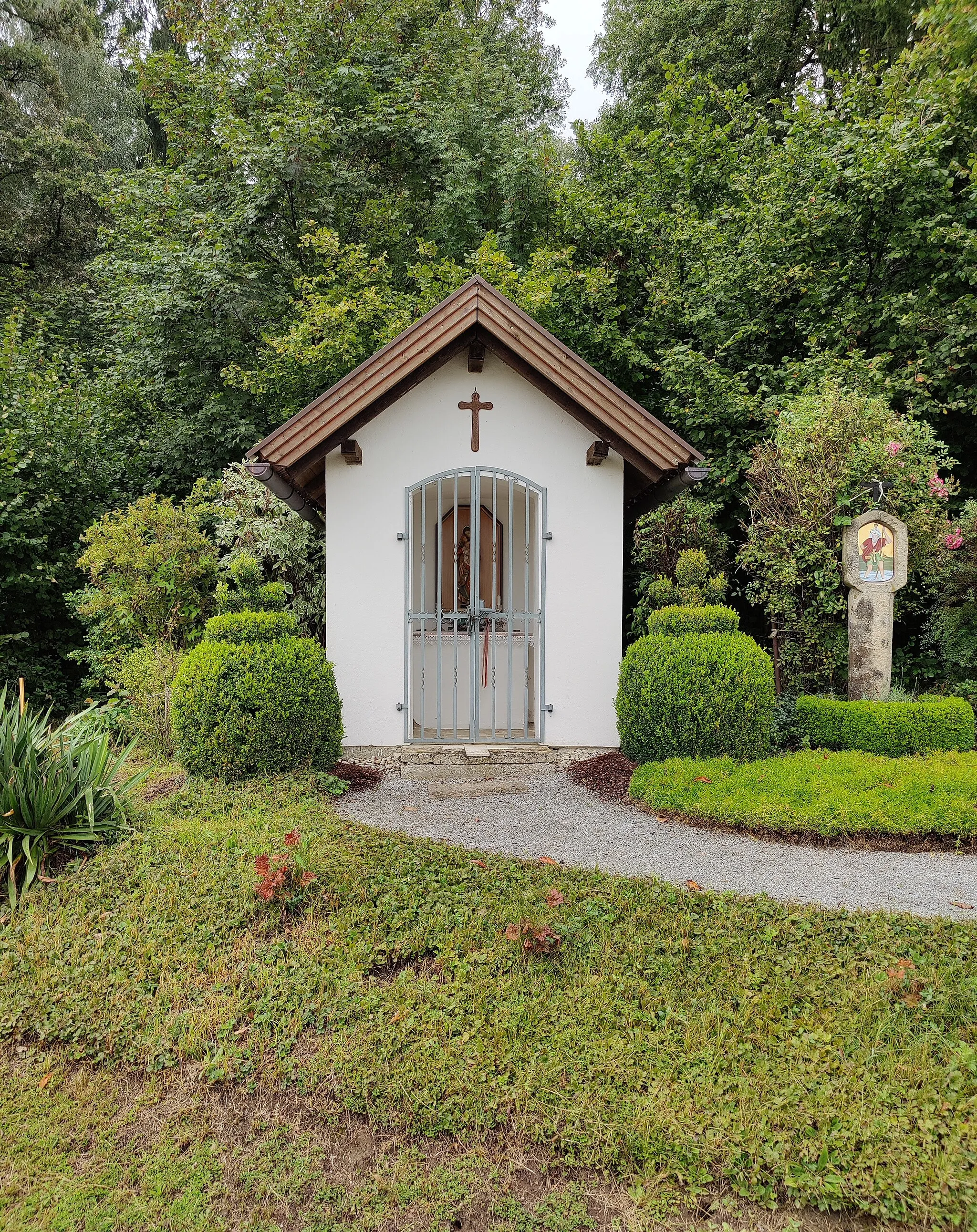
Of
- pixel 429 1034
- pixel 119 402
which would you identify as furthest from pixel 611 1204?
pixel 119 402

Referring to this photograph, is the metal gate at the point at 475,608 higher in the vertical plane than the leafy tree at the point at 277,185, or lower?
lower

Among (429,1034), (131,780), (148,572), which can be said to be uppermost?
(148,572)

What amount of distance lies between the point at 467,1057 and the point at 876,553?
257 inches

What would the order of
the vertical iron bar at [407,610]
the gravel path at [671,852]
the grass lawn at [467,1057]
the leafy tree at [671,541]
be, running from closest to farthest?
the grass lawn at [467,1057]
the gravel path at [671,852]
the vertical iron bar at [407,610]
the leafy tree at [671,541]

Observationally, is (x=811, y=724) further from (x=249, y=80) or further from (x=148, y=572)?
(x=249, y=80)

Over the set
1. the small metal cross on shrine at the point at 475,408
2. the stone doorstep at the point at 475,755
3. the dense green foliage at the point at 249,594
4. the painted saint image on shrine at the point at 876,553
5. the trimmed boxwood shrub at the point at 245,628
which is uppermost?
the small metal cross on shrine at the point at 475,408

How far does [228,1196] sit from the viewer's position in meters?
2.43

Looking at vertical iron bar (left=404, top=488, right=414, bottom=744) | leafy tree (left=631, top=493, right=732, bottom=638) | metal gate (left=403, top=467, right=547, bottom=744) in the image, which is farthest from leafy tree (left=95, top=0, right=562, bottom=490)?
leafy tree (left=631, top=493, right=732, bottom=638)

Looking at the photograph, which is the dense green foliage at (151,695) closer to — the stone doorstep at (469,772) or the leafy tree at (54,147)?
the stone doorstep at (469,772)

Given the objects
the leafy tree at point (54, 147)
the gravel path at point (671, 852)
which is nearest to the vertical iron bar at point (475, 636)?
the gravel path at point (671, 852)

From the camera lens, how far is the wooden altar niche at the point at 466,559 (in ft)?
28.1

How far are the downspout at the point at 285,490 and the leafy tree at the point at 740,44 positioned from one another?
1108 cm

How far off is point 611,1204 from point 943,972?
1907mm

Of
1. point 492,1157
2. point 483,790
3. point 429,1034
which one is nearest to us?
point 492,1157
